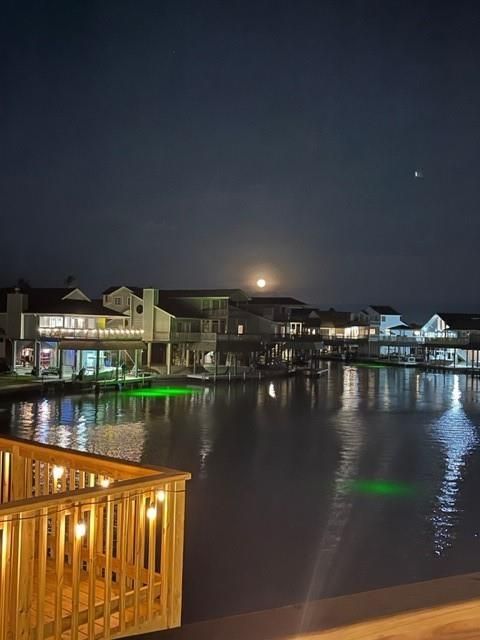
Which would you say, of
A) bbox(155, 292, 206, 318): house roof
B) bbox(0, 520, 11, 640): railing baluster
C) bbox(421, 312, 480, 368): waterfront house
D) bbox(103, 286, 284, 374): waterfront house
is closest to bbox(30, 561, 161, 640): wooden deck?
bbox(0, 520, 11, 640): railing baluster

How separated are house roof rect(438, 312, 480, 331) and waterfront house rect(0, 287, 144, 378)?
149ft

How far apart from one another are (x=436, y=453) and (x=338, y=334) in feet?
242

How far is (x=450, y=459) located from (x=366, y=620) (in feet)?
66.0

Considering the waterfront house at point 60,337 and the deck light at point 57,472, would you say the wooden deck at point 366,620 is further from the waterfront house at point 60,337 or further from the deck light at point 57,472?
the waterfront house at point 60,337

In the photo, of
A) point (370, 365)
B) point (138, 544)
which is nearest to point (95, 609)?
point (138, 544)

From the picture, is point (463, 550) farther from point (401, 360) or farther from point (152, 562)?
point (401, 360)

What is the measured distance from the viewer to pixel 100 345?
40594mm

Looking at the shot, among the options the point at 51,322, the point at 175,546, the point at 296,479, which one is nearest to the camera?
the point at 175,546

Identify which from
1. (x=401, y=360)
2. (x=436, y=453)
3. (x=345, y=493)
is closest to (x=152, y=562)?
(x=345, y=493)

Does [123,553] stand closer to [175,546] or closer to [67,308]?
[175,546]

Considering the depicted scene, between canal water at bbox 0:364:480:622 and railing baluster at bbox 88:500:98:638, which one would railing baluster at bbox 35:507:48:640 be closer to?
railing baluster at bbox 88:500:98:638

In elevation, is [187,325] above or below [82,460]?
above

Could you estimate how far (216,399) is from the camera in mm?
36156

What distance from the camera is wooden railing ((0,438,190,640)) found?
3982 millimetres
